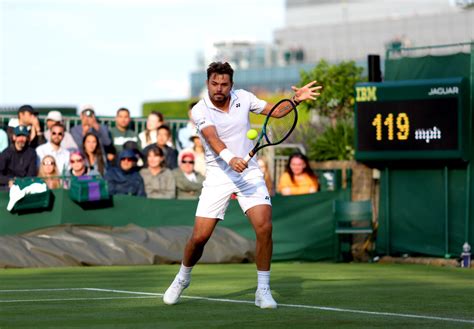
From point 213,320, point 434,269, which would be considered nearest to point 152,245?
point 434,269

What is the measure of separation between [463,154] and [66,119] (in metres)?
6.86

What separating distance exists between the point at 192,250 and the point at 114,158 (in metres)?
9.38

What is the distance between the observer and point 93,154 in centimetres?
1986

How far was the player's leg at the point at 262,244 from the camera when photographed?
11.2 m

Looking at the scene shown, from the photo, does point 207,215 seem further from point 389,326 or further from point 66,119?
point 66,119

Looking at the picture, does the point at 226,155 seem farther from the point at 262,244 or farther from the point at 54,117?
the point at 54,117

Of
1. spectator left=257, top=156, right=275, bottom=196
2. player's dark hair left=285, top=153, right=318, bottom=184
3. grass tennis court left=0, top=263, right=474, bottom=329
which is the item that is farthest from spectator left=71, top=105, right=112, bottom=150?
grass tennis court left=0, top=263, right=474, bottom=329

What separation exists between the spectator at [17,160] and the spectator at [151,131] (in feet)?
8.69

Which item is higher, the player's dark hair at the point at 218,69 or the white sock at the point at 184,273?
the player's dark hair at the point at 218,69

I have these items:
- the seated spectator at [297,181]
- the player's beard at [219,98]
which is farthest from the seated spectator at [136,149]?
the player's beard at [219,98]

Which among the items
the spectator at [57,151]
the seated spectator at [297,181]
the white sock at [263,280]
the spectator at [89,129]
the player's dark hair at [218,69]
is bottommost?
the white sock at [263,280]

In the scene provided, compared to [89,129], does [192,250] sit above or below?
below

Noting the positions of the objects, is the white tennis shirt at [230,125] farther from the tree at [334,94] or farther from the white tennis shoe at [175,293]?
the tree at [334,94]

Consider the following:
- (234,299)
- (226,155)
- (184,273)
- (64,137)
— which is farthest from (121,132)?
(226,155)
